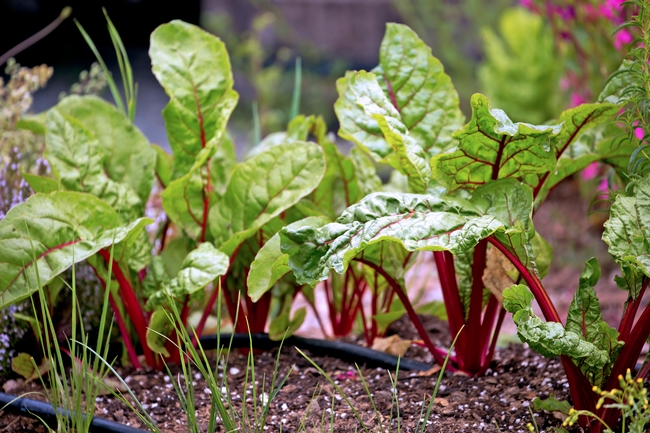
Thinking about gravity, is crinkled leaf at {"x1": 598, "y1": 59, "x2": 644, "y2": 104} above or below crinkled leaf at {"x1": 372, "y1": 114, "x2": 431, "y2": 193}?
above

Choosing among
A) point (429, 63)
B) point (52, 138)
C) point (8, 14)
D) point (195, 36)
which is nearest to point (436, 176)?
point (429, 63)

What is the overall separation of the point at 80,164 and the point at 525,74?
3607 millimetres

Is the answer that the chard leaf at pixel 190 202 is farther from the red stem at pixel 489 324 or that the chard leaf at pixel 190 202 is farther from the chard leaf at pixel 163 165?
the red stem at pixel 489 324

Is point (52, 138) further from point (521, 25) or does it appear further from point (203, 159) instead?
point (521, 25)

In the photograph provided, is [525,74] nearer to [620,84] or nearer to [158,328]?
[620,84]

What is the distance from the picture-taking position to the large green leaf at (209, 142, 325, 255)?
1424 millimetres

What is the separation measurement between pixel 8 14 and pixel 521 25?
3.49 meters

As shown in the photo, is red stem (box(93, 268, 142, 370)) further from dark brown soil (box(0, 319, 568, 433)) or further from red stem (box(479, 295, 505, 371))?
red stem (box(479, 295, 505, 371))

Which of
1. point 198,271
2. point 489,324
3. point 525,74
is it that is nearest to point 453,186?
point 489,324

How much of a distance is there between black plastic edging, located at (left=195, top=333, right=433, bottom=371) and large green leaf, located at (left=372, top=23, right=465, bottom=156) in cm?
51

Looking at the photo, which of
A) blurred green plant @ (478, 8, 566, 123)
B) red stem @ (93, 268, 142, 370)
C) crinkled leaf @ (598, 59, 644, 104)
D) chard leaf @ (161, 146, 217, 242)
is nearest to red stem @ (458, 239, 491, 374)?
crinkled leaf @ (598, 59, 644, 104)

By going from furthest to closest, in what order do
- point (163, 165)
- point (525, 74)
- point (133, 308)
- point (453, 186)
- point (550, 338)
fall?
1. point (525, 74)
2. point (163, 165)
3. point (133, 308)
4. point (453, 186)
5. point (550, 338)

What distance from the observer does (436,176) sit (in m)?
1.22

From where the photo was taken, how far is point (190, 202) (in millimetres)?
1539
